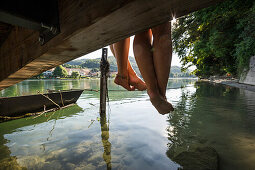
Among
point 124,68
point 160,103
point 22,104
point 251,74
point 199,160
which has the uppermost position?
point 251,74

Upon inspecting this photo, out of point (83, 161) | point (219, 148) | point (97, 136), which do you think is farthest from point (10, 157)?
point (219, 148)

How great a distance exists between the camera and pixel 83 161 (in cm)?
246

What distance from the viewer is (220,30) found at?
39.9 ft

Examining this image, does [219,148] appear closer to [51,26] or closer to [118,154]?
[118,154]

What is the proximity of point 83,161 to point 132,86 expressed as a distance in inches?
71.4

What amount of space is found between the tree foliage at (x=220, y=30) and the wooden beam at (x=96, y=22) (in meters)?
10.1

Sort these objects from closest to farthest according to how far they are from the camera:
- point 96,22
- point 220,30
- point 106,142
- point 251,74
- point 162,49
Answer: point 96,22 < point 162,49 < point 106,142 < point 220,30 < point 251,74

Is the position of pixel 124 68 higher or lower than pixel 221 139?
higher

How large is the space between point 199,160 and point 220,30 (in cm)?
1415

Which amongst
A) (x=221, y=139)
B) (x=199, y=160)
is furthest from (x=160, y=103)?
(x=221, y=139)

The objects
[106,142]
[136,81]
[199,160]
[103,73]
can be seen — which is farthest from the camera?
[103,73]

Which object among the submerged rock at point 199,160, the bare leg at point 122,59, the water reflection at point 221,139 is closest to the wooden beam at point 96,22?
the bare leg at point 122,59

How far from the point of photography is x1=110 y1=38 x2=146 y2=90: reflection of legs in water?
1.44 m

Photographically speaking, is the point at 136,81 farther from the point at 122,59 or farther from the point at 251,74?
the point at 251,74
